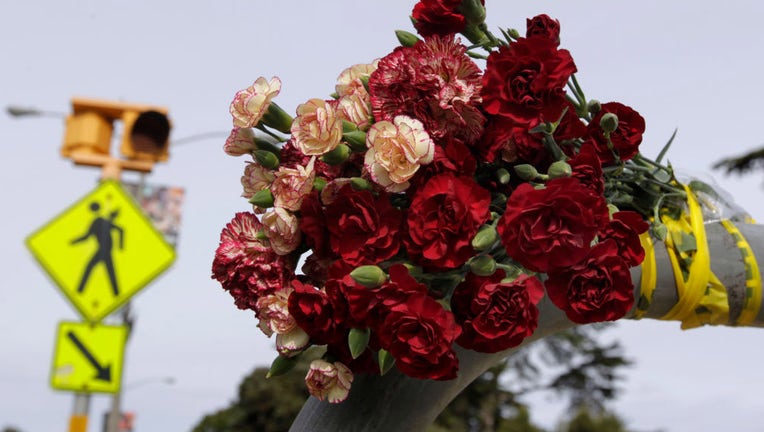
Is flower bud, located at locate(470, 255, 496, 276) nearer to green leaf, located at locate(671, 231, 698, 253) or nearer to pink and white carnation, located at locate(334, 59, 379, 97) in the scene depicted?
pink and white carnation, located at locate(334, 59, 379, 97)

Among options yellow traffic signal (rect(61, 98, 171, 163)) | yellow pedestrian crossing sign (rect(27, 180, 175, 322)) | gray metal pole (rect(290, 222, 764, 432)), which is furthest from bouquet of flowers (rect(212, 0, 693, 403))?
yellow traffic signal (rect(61, 98, 171, 163))

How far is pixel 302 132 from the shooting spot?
60.4 inches

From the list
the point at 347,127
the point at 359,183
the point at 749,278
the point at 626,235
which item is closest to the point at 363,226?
the point at 359,183

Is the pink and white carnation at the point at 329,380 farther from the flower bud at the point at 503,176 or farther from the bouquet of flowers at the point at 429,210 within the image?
the flower bud at the point at 503,176

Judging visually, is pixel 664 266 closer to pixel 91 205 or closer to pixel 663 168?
pixel 663 168

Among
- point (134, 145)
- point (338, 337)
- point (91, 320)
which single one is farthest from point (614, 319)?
point (134, 145)

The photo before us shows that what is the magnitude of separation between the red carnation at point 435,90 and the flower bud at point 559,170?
122 millimetres

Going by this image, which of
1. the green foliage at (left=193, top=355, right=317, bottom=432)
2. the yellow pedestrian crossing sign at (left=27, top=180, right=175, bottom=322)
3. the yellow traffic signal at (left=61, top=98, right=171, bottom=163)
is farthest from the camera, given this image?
the green foliage at (left=193, top=355, right=317, bottom=432)

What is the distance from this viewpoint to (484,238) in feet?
4.66

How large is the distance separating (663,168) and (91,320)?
18.9ft

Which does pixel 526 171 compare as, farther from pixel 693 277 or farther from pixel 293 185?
pixel 693 277

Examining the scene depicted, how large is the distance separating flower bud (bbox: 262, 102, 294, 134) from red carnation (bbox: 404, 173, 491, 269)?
11.2 inches

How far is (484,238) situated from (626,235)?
9.4 inches

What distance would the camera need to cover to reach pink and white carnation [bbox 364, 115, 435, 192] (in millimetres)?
1459
